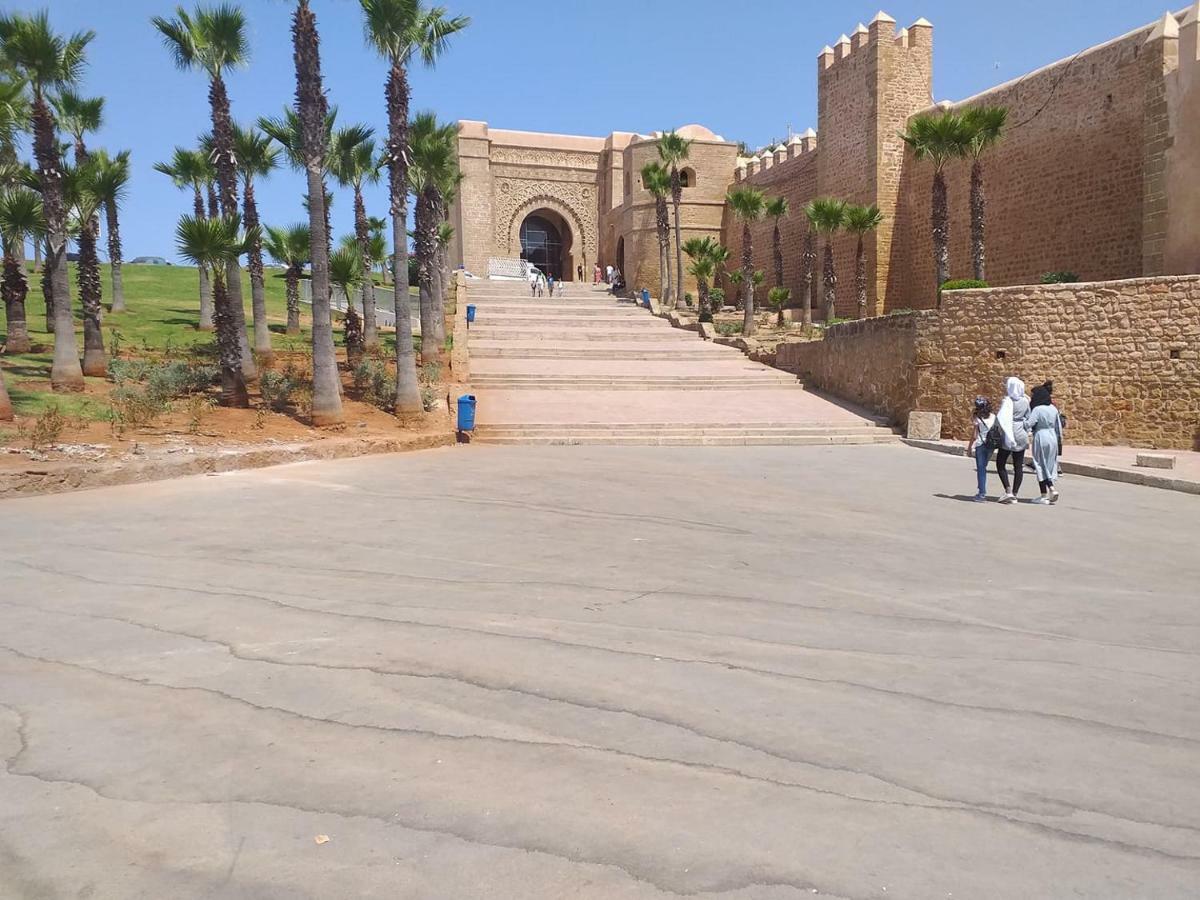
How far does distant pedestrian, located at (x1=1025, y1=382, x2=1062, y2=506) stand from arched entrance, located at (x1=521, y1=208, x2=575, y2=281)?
45071 mm

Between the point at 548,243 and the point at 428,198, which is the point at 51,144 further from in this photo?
the point at 548,243

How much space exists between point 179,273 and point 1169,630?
5700 cm

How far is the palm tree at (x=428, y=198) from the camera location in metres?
21.4

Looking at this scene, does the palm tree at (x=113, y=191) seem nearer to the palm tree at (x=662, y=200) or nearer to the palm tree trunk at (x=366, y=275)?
the palm tree trunk at (x=366, y=275)

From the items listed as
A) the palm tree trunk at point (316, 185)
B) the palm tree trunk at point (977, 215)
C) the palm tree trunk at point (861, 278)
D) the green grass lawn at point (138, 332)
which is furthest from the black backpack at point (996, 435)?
the palm tree trunk at point (861, 278)

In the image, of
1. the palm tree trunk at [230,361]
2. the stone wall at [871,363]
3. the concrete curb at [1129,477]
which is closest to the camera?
the concrete curb at [1129,477]

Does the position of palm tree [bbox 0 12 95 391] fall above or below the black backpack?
above

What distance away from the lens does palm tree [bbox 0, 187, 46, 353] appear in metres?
17.8

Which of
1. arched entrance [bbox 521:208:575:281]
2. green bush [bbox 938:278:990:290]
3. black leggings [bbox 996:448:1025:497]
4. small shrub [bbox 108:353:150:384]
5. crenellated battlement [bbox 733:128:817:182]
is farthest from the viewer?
arched entrance [bbox 521:208:575:281]

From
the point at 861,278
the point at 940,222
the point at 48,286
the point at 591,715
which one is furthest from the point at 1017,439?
the point at 48,286

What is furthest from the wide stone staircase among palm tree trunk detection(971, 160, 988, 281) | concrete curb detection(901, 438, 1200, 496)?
palm tree trunk detection(971, 160, 988, 281)

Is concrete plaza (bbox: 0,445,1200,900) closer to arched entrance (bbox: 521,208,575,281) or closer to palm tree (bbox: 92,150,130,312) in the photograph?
palm tree (bbox: 92,150,130,312)

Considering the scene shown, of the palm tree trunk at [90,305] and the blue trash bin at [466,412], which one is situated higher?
the palm tree trunk at [90,305]

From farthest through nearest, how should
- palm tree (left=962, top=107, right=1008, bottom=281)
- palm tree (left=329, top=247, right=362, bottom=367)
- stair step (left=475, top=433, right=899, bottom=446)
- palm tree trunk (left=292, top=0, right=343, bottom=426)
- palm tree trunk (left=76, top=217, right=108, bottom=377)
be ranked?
1. palm tree (left=962, top=107, right=1008, bottom=281)
2. palm tree (left=329, top=247, right=362, bottom=367)
3. palm tree trunk (left=76, top=217, right=108, bottom=377)
4. stair step (left=475, top=433, right=899, bottom=446)
5. palm tree trunk (left=292, top=0, right=343, bottom=426)
